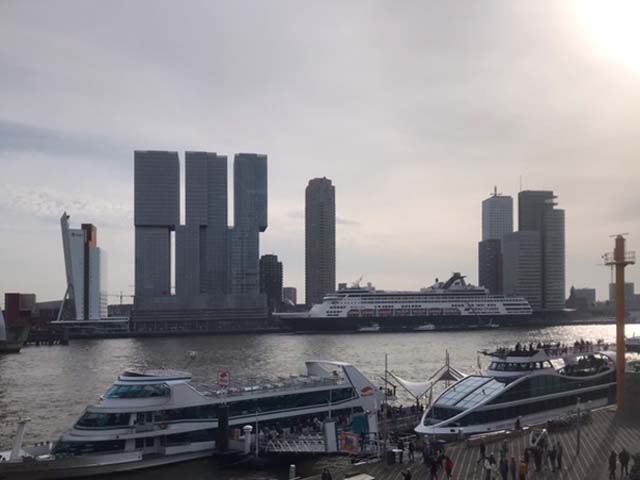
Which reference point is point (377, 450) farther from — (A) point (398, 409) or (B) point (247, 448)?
(A) point (398, 409)

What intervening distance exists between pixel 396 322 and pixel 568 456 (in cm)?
11396

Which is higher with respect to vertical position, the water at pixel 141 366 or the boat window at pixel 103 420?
the boat window at pixel 103 420

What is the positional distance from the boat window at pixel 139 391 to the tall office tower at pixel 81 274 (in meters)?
119

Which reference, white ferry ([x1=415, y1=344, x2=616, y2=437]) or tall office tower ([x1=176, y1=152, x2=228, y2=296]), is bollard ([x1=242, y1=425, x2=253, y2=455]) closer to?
white ferry ([x1=415, y1=344, x2=616, y2=437])

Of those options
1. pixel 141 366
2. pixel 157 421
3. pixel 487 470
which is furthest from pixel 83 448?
pixel 141 366

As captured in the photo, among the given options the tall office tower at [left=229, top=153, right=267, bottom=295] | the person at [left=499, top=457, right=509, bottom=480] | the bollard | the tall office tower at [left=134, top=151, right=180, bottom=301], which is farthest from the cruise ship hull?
the person at [left=499, top=457, right=509, bottom=480]

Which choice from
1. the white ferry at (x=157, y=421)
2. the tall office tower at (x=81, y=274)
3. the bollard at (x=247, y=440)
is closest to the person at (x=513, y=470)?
the bollard at (x=247, y=440)

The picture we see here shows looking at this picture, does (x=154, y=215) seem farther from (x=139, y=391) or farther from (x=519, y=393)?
(x=519, y=393)

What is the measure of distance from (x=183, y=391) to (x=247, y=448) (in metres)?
3.31

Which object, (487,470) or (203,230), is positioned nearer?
(487,470)

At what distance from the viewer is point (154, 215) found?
555 feet

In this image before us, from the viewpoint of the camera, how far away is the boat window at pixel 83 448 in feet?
80.8

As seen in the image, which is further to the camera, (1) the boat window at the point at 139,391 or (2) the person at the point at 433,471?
(1) the boat window at the point at 139,391

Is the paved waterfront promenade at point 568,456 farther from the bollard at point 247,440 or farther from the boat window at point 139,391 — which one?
the boat window at point 139,391
